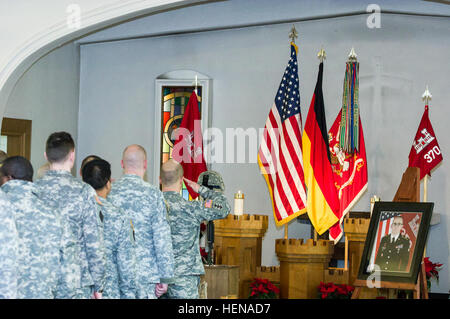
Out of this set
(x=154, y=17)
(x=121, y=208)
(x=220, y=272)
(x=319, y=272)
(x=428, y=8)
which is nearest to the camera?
(x=121, y=208)

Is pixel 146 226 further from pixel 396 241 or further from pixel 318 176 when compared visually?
pixel 318 176

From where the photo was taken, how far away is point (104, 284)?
4.07 m

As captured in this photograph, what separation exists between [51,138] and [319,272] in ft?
12.5

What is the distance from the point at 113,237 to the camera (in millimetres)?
4301

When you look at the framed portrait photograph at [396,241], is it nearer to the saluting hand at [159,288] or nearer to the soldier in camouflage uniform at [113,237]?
the saluting hand at [159,288]

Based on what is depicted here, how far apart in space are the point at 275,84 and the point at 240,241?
2471 millimetres

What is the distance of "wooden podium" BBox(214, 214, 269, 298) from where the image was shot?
7238mm

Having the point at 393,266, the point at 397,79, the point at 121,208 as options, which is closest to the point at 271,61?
the point at 397,79

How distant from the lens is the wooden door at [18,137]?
8.27m

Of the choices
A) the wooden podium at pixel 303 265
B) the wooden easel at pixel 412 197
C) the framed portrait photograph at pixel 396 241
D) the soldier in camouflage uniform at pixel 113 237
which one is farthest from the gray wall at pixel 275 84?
the soldier in camouflage uniform at pixel 113 237

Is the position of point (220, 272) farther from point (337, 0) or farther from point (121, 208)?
point (337, 0)
